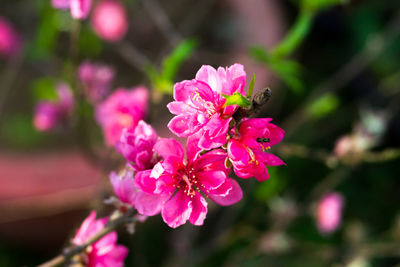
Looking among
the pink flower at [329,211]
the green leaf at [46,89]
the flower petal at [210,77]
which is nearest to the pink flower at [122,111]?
the green leaf at [46,89]

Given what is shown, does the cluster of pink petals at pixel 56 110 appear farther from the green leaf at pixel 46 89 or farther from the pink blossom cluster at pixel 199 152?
the pink blossom cluster at pixel 199 152

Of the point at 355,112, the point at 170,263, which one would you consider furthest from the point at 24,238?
the point at 355,112

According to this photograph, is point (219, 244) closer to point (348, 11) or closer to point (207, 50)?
point (207, 50)

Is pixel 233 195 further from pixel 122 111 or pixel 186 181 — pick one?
pixel 122 111

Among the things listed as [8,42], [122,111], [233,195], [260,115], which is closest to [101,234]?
[233,195]

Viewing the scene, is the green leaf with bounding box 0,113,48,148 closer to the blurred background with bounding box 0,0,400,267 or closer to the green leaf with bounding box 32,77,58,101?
the blurred background with bounding box 0,0,400,267
